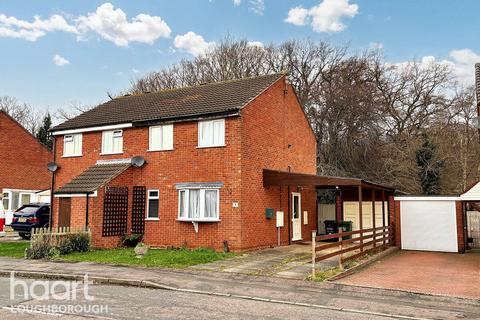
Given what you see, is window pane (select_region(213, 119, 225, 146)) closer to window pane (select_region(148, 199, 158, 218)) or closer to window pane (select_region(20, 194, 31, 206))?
window pane (select_region(148, 199, 158, 218))

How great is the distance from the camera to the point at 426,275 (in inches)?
468

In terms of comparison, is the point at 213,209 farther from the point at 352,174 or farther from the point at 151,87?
the point at 151,87

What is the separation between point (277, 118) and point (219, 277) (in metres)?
9.64

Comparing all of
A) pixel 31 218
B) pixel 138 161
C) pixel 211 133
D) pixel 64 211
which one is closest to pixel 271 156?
pixel 211 133

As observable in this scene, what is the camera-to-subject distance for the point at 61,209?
62.5 feet

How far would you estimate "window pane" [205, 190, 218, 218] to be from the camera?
16.2 m

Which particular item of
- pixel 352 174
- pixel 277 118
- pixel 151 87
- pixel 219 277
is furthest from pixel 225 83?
pixel 151 87

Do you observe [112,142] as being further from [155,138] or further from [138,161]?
[155,138]

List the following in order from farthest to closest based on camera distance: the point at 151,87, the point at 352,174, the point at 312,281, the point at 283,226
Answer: the point at 151,87, the point at 352,174, the point at 283,226, the point at 312,281

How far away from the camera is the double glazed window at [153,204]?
1764 centimetres

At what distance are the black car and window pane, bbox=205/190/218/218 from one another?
9249 mm

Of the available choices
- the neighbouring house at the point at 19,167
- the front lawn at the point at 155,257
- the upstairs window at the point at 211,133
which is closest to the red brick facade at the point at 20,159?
the neighbouring house at the point at 19,167

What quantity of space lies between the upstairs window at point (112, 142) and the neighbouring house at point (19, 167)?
10092 millimetres

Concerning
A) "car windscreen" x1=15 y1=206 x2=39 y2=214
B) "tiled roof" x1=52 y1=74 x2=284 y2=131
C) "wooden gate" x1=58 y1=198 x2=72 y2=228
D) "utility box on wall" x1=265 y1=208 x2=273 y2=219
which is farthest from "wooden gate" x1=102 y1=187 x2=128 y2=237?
"car windscreen" x1=15 y1=206 x2=39 y2=214
